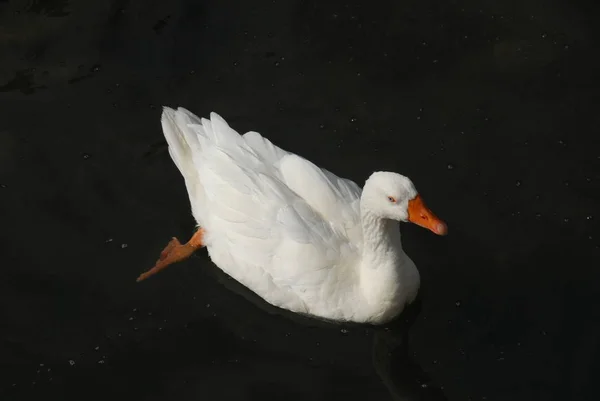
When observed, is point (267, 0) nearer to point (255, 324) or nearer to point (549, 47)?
point (549, 47)

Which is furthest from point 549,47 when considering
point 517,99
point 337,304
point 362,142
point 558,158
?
point 337,304

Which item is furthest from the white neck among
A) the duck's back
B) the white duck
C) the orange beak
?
the orange beak

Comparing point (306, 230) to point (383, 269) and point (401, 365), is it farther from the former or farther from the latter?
point (401, 365)

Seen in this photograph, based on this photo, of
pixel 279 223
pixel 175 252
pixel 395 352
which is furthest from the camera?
pixel 175 252

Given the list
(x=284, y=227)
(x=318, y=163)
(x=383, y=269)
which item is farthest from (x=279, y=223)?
(x=318, y=163)

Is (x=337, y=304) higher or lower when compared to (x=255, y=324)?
higher

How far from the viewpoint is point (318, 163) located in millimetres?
6613

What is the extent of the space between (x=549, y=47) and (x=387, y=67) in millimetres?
1386

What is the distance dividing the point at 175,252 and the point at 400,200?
1801 mm

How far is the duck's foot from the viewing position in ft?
19.6

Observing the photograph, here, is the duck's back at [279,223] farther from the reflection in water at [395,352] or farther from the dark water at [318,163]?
the dark water at [318,163]

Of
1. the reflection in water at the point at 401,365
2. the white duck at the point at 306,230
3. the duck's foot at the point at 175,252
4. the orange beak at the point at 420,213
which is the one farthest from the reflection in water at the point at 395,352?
the orange beak at the point at 420,213

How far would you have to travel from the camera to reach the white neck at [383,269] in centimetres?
527

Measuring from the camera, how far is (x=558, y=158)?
21.5ft
